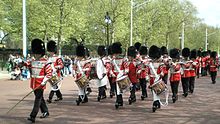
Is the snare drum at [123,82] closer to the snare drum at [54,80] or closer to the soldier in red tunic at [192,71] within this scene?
the snare drum at [54,80]

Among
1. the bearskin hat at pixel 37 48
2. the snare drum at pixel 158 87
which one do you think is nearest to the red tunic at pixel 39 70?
the bearskin hat at pixel 37 48

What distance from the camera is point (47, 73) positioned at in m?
9.35

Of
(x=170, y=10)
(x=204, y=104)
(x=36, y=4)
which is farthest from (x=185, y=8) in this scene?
(x=204, y=104)

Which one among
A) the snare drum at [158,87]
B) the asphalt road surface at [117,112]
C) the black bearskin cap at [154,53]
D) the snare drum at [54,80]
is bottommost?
the asphalt road surface at [117,112]

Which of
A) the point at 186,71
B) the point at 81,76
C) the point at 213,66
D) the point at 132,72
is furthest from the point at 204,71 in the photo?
the point at 81,76

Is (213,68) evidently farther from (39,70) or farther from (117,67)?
(39,70)

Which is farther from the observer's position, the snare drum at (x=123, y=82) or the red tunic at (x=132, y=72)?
the red tunic at (x=132, y=72)

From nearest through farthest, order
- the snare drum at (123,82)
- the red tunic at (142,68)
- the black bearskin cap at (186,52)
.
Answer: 1. the snare drum at (123,82)
2. the red tunic at (142,68)
3. the black bearskin cap at (186,52)

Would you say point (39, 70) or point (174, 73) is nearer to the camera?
point (39, 70)

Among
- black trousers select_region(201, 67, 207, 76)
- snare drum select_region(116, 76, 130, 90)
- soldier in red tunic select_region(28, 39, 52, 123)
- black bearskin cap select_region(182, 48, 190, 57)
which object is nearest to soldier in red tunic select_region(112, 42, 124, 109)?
snare drum select_region(116, 76, 130, 90)

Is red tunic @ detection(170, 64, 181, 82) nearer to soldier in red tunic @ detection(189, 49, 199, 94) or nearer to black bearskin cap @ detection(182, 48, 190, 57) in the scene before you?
soldier in red tunic @ detection(189, 49, 199, 94)

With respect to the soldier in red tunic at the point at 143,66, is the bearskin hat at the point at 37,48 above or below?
above

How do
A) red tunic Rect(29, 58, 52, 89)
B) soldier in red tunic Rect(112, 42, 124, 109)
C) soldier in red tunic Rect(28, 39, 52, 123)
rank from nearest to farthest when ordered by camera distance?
soldier in red tunic Rect(28, 39, 52, 123) → red tunic Rect(29, 58, 52, 89) → soldier in red tunic Rect(112, 42, 124, 109)

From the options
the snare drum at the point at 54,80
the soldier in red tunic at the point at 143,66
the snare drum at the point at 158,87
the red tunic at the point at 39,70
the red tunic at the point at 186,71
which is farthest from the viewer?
the red tunic at the point at 186,71
